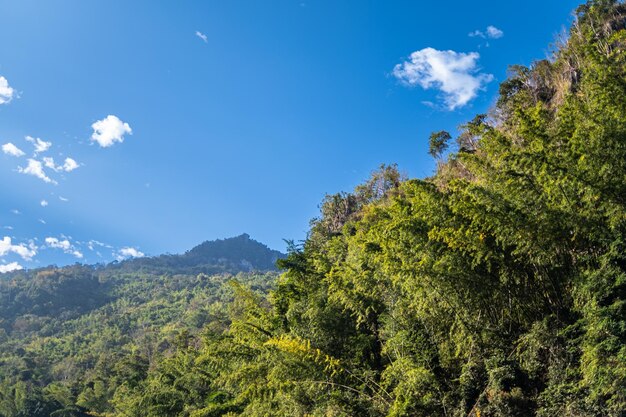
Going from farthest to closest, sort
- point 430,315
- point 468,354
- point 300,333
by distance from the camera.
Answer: point 300,333 < point 430,315 < point 468,354

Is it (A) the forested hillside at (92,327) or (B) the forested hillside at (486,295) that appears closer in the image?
(B) the forested hillside at (486,295)

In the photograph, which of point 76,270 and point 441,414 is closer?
point 441,414

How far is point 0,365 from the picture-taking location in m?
63.8

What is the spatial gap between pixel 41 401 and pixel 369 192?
37666 millimetres

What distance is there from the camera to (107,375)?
158 feet

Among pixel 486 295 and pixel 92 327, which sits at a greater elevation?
pixel 92 327

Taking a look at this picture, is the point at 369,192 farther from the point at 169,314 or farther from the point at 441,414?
the point at 169,314

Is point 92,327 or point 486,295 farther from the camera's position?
point 92,327

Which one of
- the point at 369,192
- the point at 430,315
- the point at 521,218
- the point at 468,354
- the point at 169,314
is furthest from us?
the point at 169,314

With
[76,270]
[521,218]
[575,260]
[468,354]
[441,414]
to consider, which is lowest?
[441,414]

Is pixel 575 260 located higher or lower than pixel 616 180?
lower

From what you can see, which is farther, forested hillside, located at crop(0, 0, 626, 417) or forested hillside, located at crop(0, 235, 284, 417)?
forested hillside, located at crop(0, 235, 284, 417)

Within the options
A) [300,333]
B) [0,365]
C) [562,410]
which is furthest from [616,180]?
[0,365]

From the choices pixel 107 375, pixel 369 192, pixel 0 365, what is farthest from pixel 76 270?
pixel 369 192
